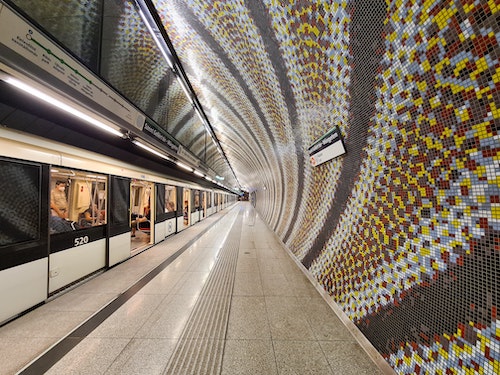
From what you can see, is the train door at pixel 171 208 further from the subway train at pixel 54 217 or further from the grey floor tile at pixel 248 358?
the grey floor tile at pixel 248 358

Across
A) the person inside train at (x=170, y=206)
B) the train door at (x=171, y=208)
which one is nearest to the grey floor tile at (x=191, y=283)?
the train door at (x=171, y=208)

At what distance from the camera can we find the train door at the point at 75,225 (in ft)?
9.70

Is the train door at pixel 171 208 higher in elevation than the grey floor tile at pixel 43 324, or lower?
higher

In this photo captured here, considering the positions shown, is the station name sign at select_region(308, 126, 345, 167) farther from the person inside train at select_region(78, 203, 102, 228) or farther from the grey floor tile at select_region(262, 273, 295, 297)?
the person inside train at select_region(78, 203, 102, 228)

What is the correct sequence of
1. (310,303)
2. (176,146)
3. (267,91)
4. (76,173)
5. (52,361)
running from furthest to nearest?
(176,146), (267,91), (76,173), (310,303), (52,361)

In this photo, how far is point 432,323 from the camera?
4.33ft

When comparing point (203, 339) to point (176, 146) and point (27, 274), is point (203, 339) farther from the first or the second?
point (176, 146)

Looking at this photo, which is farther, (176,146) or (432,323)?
(176,146)

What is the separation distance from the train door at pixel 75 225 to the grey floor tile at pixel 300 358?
3.30m

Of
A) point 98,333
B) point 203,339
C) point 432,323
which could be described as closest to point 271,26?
point 432,323

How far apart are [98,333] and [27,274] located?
1.31 metres

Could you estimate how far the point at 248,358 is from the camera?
1802 mm

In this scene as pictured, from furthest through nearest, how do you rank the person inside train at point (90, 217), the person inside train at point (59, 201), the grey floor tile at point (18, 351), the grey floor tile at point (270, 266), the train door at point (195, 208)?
the train door at point (195, 208) < the grey floor tile at point (270, 266) < the person inside train at point (90, 217) < the person inside train at point (59, 201) < the grey floor tile at point (18, 351)

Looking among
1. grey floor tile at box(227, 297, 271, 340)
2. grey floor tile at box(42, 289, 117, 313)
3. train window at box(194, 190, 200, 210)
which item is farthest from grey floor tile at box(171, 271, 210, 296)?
train window at box(194, 190, 200, 210)
